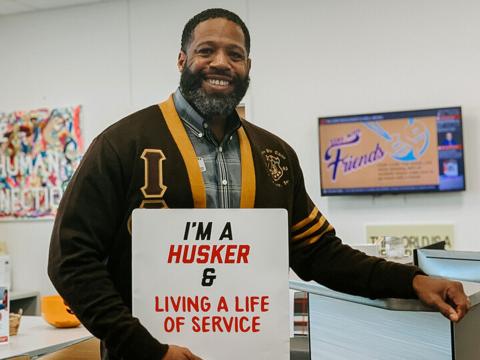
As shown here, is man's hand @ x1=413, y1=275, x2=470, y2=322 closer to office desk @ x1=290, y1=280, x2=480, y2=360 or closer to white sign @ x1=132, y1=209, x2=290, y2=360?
office desk @ x1=290, y1=280, x2=480, y2=360

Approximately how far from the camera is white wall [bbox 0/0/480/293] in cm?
429

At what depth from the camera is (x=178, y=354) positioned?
1.38 m

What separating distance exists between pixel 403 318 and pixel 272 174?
0.46 metres

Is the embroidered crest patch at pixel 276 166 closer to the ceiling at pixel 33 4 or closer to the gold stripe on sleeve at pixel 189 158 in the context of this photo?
the gold stripe on sleeve at pixel 189 158

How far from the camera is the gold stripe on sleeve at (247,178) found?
5.01ft

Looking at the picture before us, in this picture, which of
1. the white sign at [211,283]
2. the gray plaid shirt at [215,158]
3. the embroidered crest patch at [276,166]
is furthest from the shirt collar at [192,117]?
the white sign at [211,283]

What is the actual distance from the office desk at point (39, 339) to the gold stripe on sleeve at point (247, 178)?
1.48 meters

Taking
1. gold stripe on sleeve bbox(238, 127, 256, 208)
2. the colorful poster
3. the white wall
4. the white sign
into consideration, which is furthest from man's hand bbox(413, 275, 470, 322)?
the colorful poster

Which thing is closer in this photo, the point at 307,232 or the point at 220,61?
the point at 220,61

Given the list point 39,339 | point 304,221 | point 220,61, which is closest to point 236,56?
point 220,61

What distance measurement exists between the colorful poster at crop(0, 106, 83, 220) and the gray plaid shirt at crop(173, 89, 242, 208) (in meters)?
3.66

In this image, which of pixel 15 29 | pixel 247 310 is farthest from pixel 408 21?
pixel 247 310

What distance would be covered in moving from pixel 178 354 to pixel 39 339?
1690 millimetres

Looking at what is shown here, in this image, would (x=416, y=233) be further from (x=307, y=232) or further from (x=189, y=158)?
(x=189, y=158)
